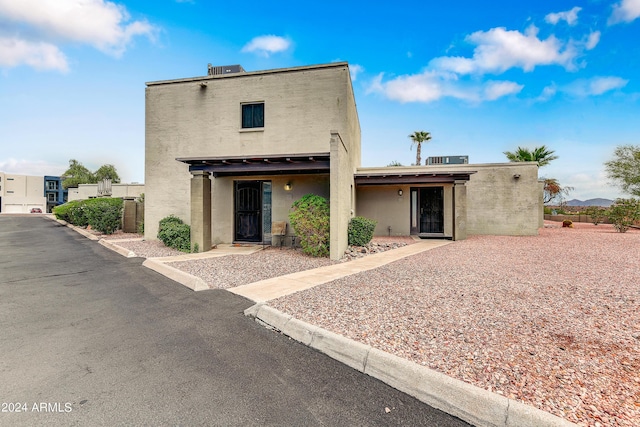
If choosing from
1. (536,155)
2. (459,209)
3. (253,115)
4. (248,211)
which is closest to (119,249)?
(248,211)

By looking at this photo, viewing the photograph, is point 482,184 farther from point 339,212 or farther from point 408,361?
point 408,361

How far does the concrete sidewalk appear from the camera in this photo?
5.18 metres

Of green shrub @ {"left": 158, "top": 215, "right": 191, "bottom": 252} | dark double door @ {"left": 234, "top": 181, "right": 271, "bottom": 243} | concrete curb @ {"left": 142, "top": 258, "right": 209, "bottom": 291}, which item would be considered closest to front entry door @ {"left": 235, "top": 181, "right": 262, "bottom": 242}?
dark double door @ {"left": 234, "top": 181, "right": 271, "bottom": 243}

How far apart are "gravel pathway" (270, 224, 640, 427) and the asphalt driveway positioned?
65 cm

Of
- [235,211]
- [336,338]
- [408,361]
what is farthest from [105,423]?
[235,211]

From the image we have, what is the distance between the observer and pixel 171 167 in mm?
11672

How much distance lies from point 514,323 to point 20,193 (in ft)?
288

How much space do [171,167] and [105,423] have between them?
36.7ft

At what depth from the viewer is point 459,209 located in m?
12.7

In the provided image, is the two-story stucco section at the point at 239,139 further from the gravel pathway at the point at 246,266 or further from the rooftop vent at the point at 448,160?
the rooftop vent at the point at 448,160

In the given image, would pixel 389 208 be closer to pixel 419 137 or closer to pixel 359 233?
pixel 359 233

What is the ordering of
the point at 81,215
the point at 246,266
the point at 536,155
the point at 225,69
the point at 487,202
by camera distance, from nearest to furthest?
the point at 246,266 → the point at 225,69 → the point at 487,202 → the point at 81,215 → the point at 536,155

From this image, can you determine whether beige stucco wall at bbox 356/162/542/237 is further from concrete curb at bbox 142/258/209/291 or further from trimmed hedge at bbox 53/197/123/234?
trimmed hedge at bbox 53/197/123/234

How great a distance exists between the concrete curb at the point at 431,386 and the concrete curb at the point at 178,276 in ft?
9.76
